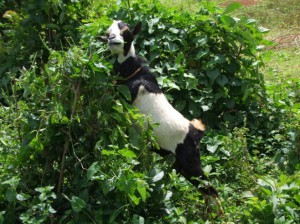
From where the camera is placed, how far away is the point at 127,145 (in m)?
3.56

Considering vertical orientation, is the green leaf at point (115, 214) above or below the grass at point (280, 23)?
above

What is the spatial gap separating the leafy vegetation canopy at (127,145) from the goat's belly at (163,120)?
0.19 m

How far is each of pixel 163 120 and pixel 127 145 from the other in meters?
0.72

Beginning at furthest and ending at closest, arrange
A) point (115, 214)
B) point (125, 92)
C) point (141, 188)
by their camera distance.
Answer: point (125, 92)
point (115, 214)
point (141, 188)

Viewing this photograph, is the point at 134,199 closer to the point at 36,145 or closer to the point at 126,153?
the point at 126,153

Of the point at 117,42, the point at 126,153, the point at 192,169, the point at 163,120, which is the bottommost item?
the point at 192,169

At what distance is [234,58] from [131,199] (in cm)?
271

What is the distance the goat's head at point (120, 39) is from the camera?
447 centimetres

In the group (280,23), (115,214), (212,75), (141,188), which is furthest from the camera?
(280,23)

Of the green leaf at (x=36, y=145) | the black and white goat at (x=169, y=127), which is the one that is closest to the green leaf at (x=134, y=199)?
the green leaf at (x=36, y=145)

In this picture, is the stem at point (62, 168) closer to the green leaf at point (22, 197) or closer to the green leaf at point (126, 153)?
the green leaf at point (22, 197)

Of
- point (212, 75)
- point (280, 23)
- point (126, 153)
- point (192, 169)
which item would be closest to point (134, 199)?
point (126, 153)

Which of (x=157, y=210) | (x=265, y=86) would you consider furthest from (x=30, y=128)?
(x=265, y=86)

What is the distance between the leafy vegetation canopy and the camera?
335cm
